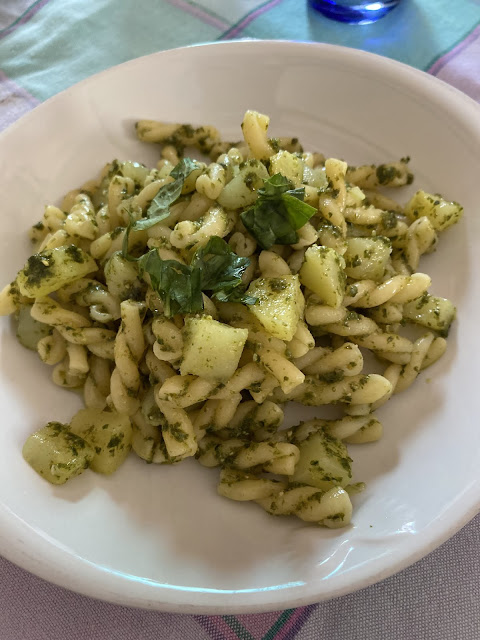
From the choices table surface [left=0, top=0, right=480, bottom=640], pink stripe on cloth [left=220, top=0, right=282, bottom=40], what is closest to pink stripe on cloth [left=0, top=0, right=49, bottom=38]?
table surface [left=0, top=0, right=480, bottom=640]

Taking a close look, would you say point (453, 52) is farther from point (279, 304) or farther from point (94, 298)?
point (94, 298)

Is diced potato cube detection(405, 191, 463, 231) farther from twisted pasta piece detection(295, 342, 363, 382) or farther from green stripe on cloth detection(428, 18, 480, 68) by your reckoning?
green stripe on cloth detection(428, 18, 480, 68)

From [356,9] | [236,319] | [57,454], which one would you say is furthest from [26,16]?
[57,454]

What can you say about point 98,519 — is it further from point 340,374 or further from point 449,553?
point 449,553

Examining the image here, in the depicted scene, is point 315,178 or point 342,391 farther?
point 315,178

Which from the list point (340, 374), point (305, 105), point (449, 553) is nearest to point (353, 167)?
point (305, 105)
